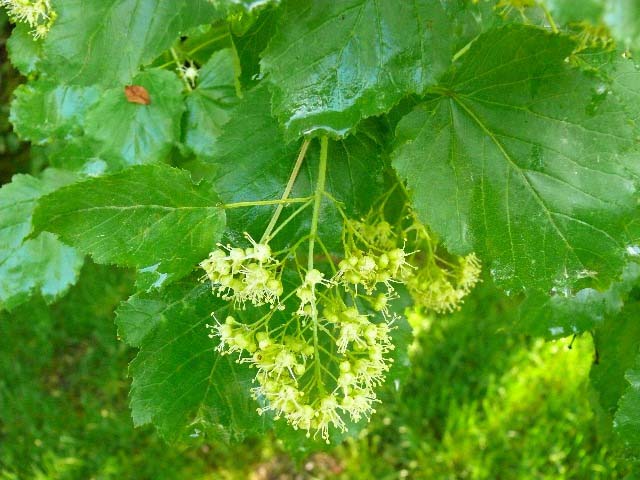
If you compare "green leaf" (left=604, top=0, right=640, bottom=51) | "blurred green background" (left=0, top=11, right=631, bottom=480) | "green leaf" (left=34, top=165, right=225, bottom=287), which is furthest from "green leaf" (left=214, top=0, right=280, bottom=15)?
"blurred green background" (left=0, top=11, right=631, bottom=480)

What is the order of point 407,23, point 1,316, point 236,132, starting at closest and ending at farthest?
1. point 407,23
2. point 236,132
3. point 1,316

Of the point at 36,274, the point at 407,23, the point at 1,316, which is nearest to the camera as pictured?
the point at 407,23

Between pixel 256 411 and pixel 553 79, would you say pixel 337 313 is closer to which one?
pixel 256 411

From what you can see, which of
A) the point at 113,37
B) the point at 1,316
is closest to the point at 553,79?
the point at 113,37

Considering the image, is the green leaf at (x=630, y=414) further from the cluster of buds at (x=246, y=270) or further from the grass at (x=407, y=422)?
the grass at (x=407, y=422)

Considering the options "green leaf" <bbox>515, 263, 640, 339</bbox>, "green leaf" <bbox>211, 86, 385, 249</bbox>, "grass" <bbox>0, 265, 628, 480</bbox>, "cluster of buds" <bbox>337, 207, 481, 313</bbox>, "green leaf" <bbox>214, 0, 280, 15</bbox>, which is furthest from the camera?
"grass" <bbox>0, 265, 628, 480</bbox>

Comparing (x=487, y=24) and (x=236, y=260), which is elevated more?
(x=487, y=24)

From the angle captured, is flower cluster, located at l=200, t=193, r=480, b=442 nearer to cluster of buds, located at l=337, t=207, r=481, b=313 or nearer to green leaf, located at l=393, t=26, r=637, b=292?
cluster of buds, located at l=337, t=207, r=481, b=313
